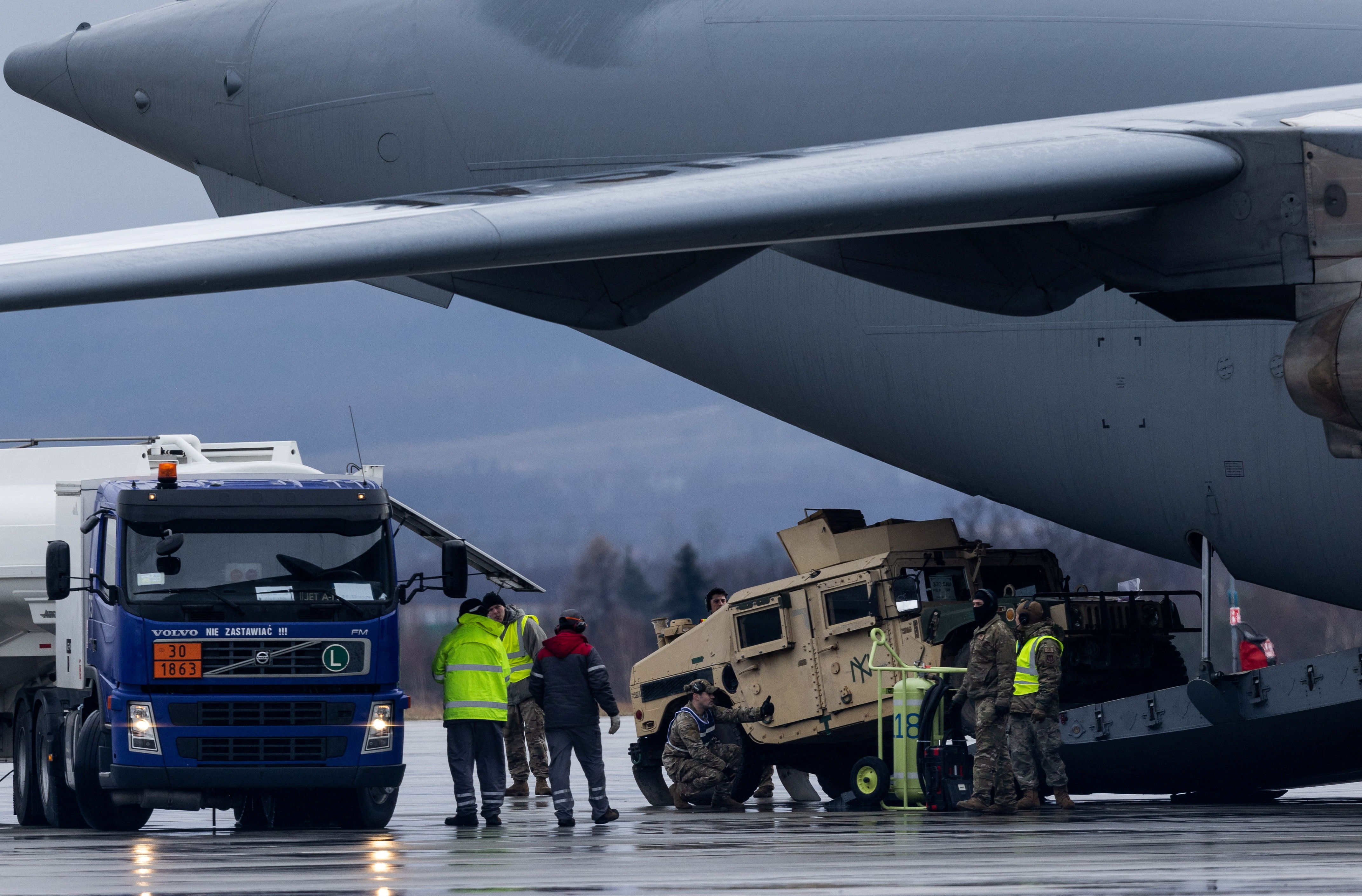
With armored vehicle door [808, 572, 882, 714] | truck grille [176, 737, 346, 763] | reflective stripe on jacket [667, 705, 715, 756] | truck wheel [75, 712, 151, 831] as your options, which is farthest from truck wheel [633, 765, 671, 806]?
truck wheel [75, 712, 151, 831]

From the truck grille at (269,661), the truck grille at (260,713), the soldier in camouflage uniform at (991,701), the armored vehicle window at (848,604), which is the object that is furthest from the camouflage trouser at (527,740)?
the soldier in camouflage uniform at (991,701)

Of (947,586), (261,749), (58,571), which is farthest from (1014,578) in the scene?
(58,571)

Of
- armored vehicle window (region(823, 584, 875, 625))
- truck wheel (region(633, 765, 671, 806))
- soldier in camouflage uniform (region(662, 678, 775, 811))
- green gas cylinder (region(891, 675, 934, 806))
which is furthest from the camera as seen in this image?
truck wheel (region(633, 765, 671, 806))

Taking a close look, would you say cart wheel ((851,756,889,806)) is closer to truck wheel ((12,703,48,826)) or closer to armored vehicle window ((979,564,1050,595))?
armored vehicle window ((979,564,1050,595))

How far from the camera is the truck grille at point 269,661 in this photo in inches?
578

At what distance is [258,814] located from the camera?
1647 cm

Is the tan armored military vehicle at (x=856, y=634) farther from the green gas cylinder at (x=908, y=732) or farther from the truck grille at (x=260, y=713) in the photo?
the truck grille at (x=260, y=713)

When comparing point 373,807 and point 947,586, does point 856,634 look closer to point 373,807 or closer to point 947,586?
point 947,586

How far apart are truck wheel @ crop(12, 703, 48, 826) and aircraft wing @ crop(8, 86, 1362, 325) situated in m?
9.80

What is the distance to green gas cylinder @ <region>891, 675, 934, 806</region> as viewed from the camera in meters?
16.2

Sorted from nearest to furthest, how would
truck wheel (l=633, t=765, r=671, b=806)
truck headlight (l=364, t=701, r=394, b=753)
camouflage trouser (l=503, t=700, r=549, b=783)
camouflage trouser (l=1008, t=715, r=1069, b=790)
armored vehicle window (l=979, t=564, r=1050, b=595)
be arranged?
truck headlight (l=364, t=701, r=394, b=753)
camouflage trouser (l=1008, t=715, r=1069, b=790)
armored vehicle window (l=979, t=564, r=1050, b=595)
truck wheel (l=633, t=765, r=671, b=806)
camouflage trouser (l=503, t=700, r=549, b=783)

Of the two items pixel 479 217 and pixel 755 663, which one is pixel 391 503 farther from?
pixel 479 217

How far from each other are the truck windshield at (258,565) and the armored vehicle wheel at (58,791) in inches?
101

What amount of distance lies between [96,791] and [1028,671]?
25.1ft
